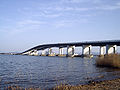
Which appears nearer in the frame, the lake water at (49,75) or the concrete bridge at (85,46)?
the lake water at (49,75)

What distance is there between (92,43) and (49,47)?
1976 inches

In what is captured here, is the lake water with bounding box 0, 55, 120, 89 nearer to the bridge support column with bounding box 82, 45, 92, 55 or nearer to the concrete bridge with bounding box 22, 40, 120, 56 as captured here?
the concrete bridge with bounding box 22, 40, 120, 56

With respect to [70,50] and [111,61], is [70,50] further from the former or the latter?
[111,61]

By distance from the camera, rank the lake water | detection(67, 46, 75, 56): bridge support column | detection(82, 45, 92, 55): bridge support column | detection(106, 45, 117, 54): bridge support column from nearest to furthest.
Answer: the lake water → detection(106, 45, 117, 54): bridge support column → detection(82, 45, 92, 55): bridge support column → detection(67, 46, 75, 56): bridge support column

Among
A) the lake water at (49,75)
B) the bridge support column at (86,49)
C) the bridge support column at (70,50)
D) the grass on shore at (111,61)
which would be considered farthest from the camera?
the bridge support column at (70,50)

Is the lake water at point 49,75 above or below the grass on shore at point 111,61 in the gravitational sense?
below

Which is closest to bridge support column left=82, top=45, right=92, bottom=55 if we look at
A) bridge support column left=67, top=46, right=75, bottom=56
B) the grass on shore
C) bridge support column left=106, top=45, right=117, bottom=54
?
bridge support column left=67, top=46, right=75, bottom=56

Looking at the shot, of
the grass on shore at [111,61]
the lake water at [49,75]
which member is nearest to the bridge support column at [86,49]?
the grass on shore at [111,61]

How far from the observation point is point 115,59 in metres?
31.5

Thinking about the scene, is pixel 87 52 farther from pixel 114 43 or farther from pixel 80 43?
pixel 114 43

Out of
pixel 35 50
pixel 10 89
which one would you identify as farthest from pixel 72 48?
pixel 10 89

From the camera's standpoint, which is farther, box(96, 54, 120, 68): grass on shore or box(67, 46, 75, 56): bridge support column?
box(67, 46, 75, 56): bridge support column

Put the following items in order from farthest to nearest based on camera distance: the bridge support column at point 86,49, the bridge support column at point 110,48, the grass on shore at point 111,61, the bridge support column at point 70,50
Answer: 1. the bridge support column at point 70,50
2. the bridge support column at point 86,49
3. the bridge support column at point 110,48
4. the grass on shore at point 111,61

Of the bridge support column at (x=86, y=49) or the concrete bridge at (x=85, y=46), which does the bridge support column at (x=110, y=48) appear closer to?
the concrete bridge at (x=85, y=46)
